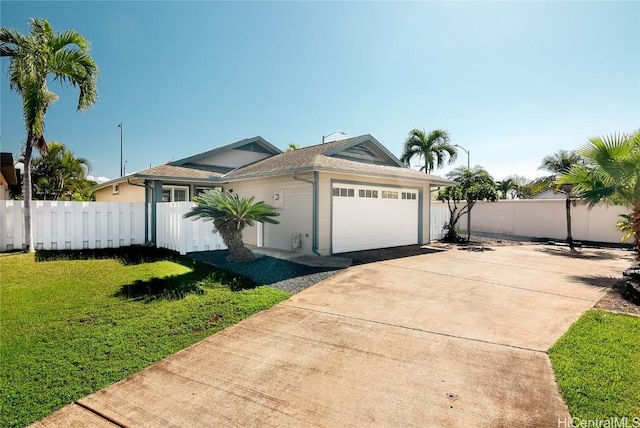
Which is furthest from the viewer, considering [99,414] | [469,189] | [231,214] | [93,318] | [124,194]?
[124,194]

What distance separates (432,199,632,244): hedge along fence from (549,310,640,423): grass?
13041mm

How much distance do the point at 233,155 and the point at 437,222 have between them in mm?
10883

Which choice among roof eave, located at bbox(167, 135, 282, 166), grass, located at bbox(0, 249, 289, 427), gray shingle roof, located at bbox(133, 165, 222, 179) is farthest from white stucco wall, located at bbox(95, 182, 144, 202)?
grass, located at bbox(0, 249, 289, 427)

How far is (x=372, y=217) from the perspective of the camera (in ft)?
38.1

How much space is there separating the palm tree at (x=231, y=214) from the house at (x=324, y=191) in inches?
72.9

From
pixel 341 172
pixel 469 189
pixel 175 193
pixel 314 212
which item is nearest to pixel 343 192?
pixel 341 172

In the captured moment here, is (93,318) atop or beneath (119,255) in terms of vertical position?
beneath

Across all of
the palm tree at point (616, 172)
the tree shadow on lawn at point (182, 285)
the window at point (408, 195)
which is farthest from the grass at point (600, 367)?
the window at point (408, 195)

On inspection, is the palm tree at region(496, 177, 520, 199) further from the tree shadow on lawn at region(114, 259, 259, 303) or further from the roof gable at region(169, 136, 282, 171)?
the tree shadow on lawn at region(114, 259, 259, 303)

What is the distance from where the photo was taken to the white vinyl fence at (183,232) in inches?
391

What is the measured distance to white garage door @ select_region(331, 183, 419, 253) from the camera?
1056 cm

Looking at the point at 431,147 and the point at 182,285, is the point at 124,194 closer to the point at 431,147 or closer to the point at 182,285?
the point at 182,285

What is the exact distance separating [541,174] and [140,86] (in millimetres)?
27962

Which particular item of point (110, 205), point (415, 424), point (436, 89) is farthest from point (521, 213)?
point (110, 205)
